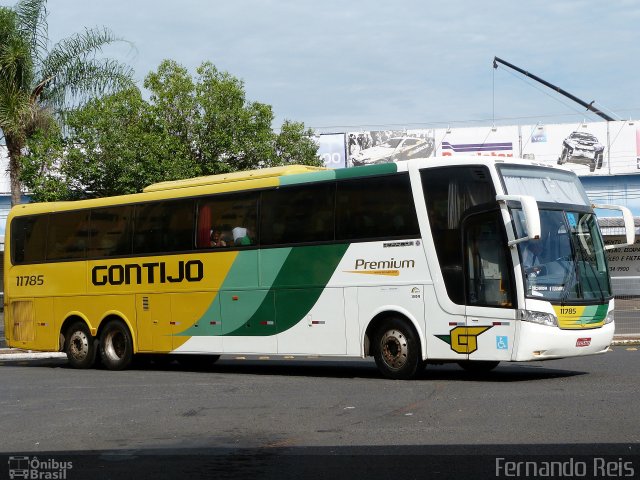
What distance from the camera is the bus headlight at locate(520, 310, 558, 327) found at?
14.6 metres

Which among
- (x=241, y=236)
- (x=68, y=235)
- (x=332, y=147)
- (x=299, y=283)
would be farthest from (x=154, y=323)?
(x=332, y=147)

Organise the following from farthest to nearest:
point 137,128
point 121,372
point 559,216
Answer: point 137,128 < point 121,372 < point 559,216

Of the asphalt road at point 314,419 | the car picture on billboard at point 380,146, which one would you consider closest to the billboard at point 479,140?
the car picture on billboard at point 380,146

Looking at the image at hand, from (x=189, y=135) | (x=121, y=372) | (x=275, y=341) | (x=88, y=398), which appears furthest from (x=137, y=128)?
(x=88, y=398)

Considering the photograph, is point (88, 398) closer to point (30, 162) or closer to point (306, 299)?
point (306, 299)

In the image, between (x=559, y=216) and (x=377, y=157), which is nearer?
(x=559, y=216)

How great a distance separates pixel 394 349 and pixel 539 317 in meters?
2.34

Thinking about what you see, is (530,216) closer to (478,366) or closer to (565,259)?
(565,259)

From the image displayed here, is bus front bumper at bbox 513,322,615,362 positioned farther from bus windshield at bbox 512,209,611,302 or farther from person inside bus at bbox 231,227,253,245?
person inside bus at bbox 231,227,253,245

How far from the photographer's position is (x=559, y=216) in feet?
50.7

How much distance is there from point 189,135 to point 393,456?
31.2 m

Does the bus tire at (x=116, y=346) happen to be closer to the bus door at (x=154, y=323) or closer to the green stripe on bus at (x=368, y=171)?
the bus door at (x=154, y=323)

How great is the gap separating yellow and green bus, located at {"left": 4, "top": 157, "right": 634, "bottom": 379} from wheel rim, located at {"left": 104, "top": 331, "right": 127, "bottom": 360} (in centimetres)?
4

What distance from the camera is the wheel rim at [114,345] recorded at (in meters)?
20.2
